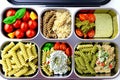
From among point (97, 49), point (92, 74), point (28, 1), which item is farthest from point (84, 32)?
point (28, 1)

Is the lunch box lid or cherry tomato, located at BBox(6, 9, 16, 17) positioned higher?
the lunch box lid

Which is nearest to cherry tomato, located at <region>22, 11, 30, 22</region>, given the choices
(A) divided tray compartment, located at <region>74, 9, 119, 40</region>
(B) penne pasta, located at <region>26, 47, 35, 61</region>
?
(B) penne pasta, located at <region>26, 47, 35, 61</region>

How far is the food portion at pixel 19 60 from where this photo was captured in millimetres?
1954

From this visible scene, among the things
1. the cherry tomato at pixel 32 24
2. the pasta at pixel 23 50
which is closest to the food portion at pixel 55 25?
A: the cherry tomato at pixel 32 24

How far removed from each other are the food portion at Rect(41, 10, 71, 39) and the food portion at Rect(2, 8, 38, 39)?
2.5 inches

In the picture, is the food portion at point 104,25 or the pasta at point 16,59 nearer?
the pasta at point 16,59

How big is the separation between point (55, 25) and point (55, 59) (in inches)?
9.0

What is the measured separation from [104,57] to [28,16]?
56 cm

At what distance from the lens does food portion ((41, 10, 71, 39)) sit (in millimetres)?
2021

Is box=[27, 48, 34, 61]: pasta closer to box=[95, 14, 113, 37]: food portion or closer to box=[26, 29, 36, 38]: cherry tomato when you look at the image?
box=[26, 29, 36, 38]: cherry tomato

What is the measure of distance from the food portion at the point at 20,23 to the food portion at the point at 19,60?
0.23 feet

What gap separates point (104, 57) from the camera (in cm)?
201

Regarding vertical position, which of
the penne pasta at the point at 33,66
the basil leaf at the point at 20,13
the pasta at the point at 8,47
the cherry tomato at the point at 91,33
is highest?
the basil leaf at the point at 20,13

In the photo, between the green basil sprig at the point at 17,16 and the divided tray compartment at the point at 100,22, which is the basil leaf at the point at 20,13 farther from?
the divided tray compartment at the point at 100,22
